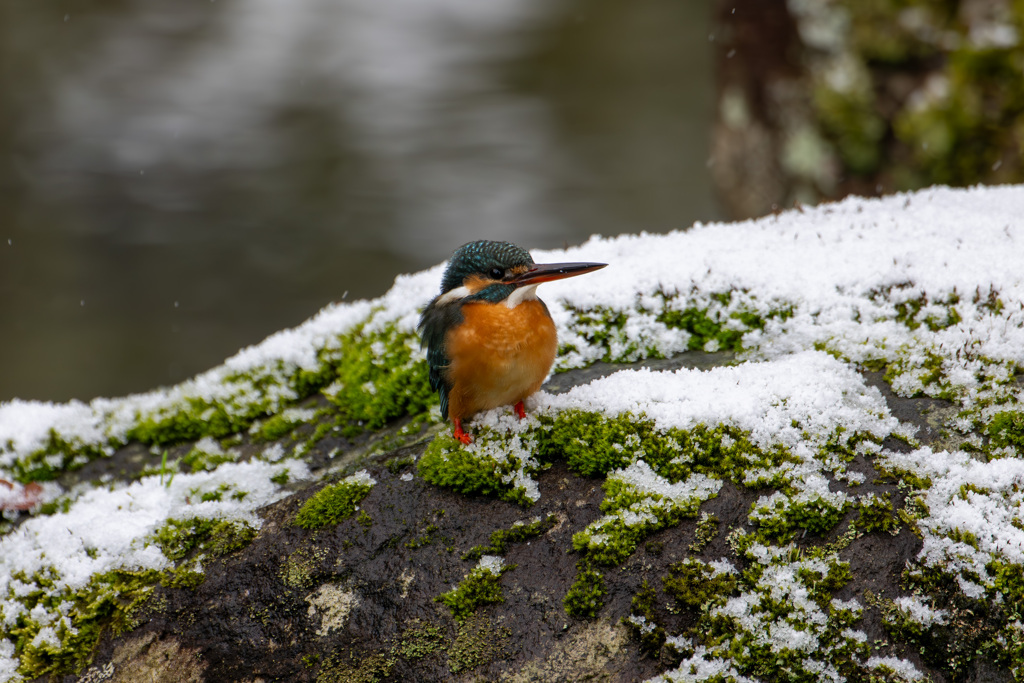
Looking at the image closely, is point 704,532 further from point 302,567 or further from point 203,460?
point 203,460

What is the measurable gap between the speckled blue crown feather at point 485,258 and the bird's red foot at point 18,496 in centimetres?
281

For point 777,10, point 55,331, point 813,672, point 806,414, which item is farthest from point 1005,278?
point 55,331

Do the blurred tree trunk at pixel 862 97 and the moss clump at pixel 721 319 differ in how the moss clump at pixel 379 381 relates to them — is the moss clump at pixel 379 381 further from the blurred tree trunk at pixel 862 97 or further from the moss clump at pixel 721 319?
the blurred tree trunk at pixel 862 97

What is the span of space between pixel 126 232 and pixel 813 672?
16.0 m

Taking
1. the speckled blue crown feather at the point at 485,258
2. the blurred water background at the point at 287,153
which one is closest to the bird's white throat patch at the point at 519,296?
the speckled blue crown feather at the point at 485,258

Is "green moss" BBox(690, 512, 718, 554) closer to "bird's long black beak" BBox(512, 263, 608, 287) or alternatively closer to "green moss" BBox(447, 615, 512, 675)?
"green moss" BBox(447, 615, 512, 675)

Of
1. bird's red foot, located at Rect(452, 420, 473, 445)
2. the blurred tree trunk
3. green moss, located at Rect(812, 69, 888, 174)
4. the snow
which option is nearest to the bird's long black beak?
the snow

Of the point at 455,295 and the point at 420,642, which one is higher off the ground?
the point at 455,295

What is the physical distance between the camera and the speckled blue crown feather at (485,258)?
341 cm

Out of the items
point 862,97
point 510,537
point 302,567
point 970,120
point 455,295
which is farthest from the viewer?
point 862,97

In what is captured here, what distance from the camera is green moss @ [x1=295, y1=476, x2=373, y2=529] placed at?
3275 millimetres

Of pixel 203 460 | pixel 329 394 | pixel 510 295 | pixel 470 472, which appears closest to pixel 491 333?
pixel 510 295

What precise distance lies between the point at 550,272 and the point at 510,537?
3.80ft

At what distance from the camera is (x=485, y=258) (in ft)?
11.2
